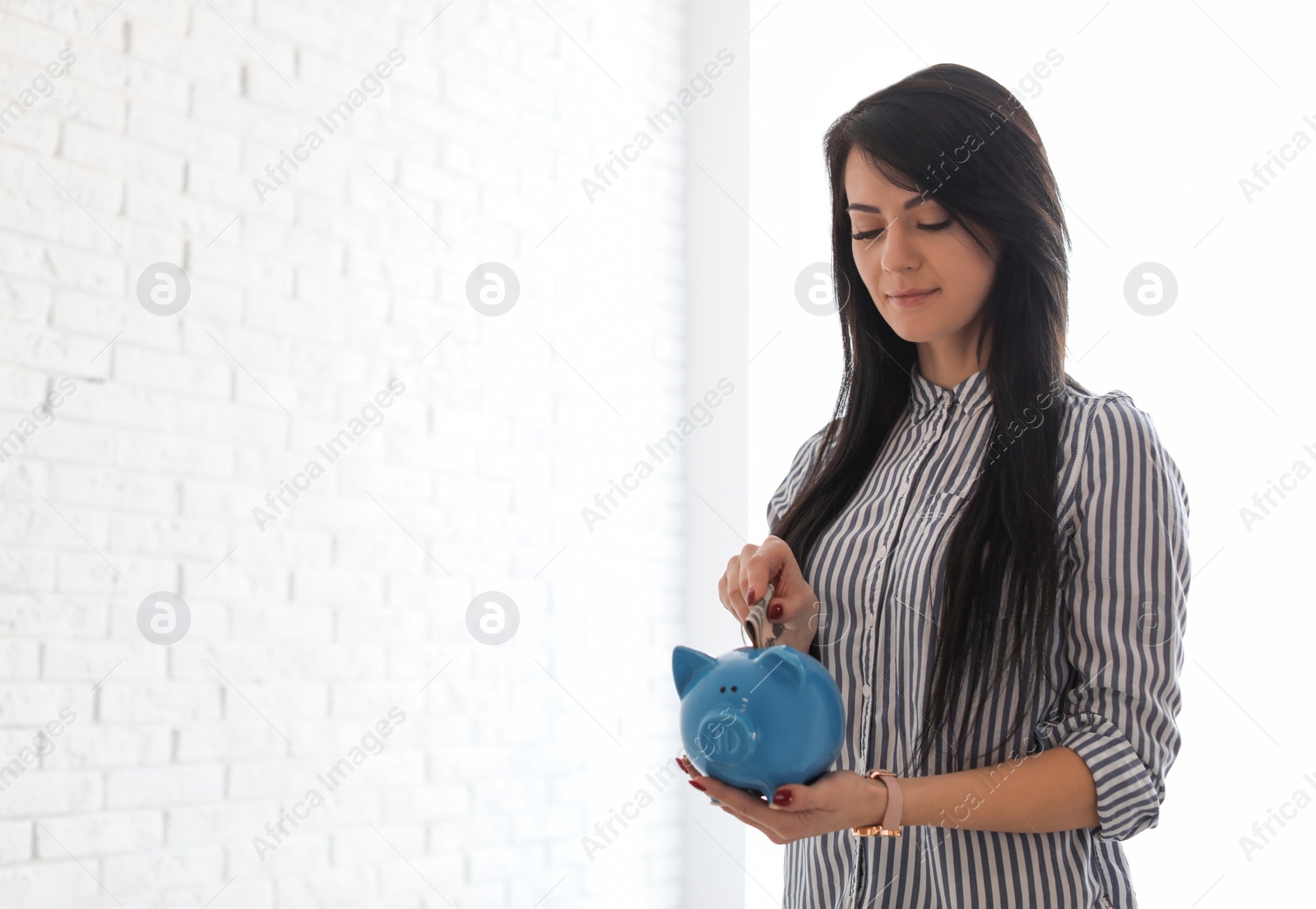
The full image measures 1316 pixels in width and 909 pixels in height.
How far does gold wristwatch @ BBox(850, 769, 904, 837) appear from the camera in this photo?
1112 mm

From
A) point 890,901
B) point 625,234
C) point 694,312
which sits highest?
point 625,234

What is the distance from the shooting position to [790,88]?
312cm

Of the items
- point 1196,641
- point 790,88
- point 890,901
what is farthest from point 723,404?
point 890,901

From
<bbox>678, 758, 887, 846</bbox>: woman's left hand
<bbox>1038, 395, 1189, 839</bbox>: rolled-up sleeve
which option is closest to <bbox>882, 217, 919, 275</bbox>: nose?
<bbox>1038, 395, 1189, 839</bbox>: rolled-up sleeve

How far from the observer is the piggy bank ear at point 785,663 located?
3.64 ft

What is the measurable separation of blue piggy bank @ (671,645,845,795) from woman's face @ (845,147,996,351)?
45 cm

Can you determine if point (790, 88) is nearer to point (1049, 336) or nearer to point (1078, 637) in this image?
point (1049, 336)

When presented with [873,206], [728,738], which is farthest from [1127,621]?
[873,206]

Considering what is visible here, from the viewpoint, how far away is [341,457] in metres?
2.47

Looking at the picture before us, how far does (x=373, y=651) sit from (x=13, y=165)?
1.20m

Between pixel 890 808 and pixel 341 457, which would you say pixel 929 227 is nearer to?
pixel 890 808

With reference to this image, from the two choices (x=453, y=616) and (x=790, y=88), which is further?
(x=790, y=88)

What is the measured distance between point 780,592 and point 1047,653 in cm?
31

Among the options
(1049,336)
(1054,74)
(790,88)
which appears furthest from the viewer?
(790,88)
